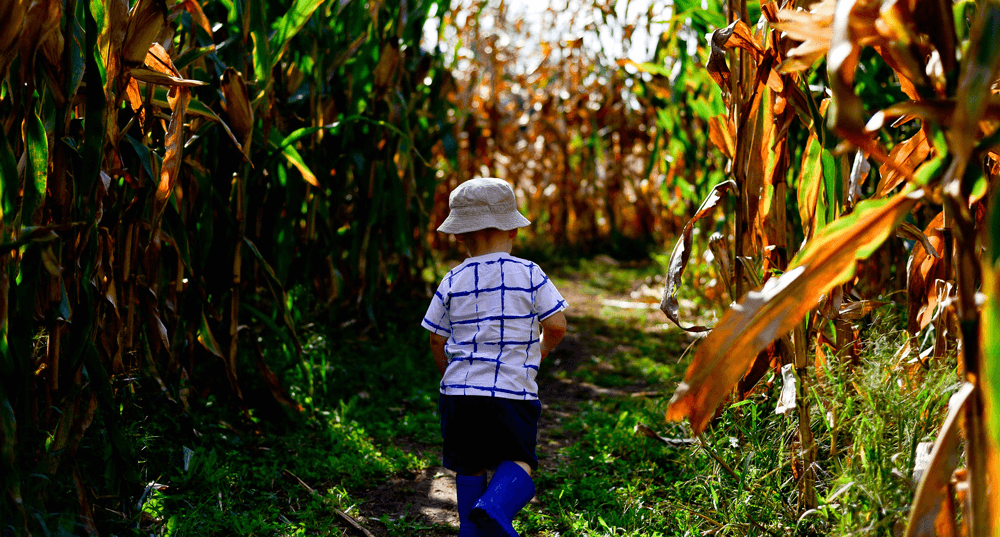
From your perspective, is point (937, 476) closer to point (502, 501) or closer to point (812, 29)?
point (812, 29)

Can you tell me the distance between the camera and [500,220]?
164cm

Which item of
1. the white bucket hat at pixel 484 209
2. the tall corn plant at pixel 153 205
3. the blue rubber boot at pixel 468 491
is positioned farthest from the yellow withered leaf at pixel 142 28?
the blue rubber boot at pixel 468 491

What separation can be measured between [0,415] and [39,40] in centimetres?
59

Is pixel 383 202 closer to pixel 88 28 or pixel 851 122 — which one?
pixel 88 28

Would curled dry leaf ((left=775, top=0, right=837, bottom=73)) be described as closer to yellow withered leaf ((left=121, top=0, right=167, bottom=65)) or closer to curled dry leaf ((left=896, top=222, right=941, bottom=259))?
curled dry leaf ((left=896, top=222, right=941, bottom=259))

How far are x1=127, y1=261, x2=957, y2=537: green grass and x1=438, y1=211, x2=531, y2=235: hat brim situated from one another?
66cm

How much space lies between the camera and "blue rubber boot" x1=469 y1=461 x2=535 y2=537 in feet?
4.82

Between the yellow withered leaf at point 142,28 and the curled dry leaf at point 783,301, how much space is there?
1.22 metres

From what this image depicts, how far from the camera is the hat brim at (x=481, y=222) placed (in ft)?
5.37

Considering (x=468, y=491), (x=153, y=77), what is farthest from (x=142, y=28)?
(x=468, y=491)

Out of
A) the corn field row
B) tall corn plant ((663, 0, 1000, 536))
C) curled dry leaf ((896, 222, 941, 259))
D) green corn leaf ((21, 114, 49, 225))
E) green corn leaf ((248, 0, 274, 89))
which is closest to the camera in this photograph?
tall corn plant ((663, 0, 1000, 536))

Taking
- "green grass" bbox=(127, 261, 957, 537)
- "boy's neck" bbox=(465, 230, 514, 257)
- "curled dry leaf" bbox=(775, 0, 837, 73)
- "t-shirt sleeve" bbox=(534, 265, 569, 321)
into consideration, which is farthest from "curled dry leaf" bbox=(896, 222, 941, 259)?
"boy's neck" bbox=(465, 230, 514, 257)

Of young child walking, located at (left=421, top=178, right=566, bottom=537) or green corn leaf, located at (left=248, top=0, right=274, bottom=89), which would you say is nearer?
young child walking, located at (left=421, top=178, right=566, bottom=537)

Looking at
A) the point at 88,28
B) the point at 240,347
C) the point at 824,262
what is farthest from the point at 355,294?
the point at 824,262
